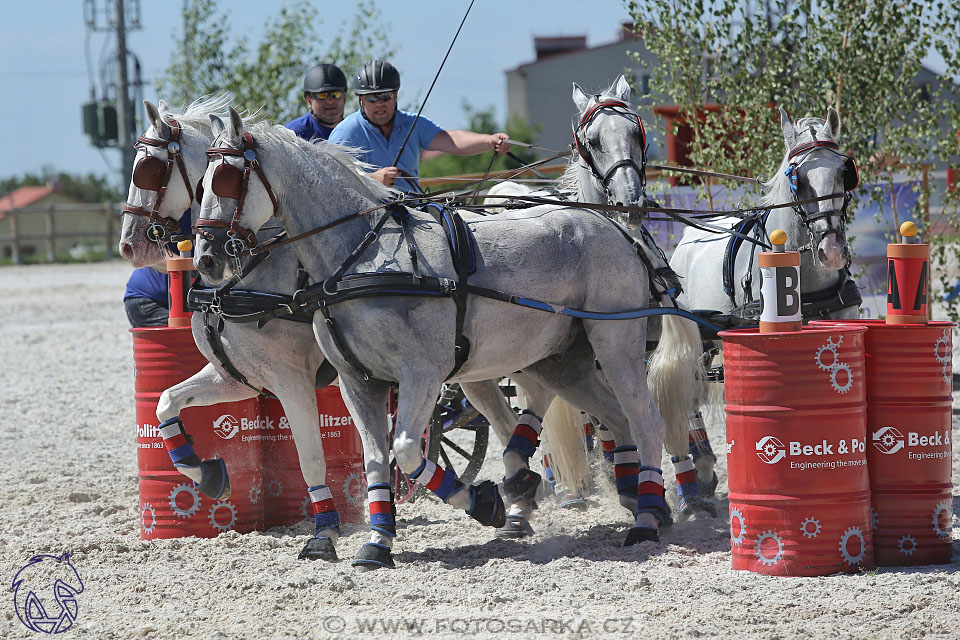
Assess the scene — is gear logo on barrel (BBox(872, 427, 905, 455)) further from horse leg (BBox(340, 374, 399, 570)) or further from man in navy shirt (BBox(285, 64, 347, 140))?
man in navy shirt (BBox(285, 64, 347, 140))

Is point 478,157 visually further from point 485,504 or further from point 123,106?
point 485,504

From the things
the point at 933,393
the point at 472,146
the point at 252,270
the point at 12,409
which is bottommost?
the point at 12,409

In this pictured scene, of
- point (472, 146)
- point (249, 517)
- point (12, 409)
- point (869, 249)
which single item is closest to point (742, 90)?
point (869, 249)

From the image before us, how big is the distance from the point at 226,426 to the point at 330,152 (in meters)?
1.62

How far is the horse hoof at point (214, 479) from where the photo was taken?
5.89 meters

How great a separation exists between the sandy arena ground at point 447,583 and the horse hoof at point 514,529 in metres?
0.08

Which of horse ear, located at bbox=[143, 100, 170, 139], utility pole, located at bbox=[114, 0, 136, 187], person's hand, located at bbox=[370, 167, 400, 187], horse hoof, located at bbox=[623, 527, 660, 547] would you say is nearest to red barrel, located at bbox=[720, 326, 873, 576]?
horse hoof, located at bbox=[623, 527, 660, 547]

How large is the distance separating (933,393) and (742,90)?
5.09 metres

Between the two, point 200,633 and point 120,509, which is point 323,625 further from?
point 120,509

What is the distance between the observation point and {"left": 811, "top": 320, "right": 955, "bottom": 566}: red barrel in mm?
4871

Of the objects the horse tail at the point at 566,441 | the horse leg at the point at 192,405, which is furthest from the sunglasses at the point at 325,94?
the horse tail at the point at 566,441

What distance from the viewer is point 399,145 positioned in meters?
6.75

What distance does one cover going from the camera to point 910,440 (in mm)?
4906

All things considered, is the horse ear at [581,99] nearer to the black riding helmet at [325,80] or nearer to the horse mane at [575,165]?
the horse mane at [575,165]
